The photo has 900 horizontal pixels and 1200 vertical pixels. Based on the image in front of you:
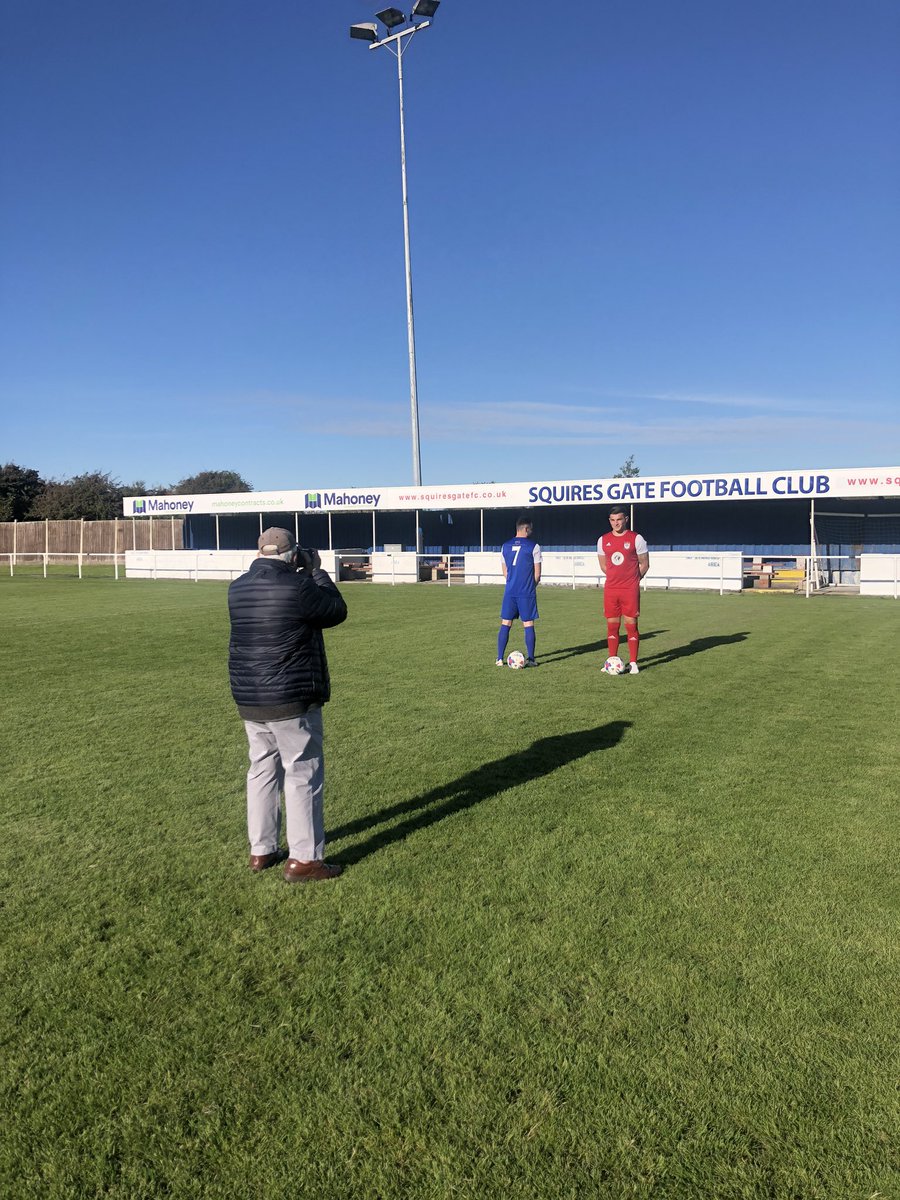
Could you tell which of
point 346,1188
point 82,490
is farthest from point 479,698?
point 82,490

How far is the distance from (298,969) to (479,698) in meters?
5.39

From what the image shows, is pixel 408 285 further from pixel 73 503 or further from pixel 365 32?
pixel 73 503

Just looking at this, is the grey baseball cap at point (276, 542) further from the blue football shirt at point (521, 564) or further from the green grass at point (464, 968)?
the blue football shirt at point (521, 564)

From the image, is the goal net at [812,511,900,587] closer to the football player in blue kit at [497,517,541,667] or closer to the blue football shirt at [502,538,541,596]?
the football player in blue kit at [497,517,541,667]

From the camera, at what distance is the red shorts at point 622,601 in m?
9.89

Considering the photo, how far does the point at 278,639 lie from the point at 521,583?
6688 mm

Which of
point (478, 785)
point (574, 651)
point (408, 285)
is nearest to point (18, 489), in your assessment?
point (408, 285)

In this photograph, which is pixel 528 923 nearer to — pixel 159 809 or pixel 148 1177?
pixel 148 1177

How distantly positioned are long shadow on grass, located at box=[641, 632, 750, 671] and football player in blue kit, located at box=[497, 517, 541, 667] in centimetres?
159

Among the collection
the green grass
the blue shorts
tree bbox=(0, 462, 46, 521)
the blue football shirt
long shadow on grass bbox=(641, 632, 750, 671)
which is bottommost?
the green grass

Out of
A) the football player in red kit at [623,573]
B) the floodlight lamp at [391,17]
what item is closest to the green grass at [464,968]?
the football player in red kit at [623,573]

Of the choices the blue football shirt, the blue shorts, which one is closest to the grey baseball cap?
the blue football shirt

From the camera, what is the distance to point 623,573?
9867mm

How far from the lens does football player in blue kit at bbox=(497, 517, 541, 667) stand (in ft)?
34.0
